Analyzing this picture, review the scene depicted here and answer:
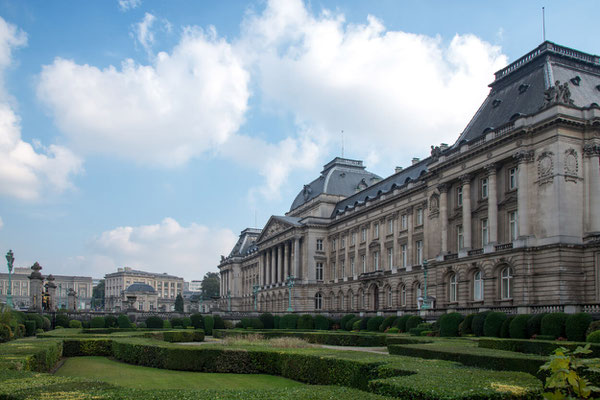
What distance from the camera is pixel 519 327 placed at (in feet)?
114

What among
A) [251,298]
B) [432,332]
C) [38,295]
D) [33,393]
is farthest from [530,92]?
[251,298]

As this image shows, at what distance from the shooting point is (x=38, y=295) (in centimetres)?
5816

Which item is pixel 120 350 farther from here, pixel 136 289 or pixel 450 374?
pixel 136 289

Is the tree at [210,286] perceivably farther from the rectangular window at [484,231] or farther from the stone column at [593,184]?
the stone column at [593,184]

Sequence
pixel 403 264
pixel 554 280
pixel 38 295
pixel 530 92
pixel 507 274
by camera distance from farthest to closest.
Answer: pixel 403 264 → pixel 38 295 → pixel 530 92 → pixel 507 274 → pixel 554 280

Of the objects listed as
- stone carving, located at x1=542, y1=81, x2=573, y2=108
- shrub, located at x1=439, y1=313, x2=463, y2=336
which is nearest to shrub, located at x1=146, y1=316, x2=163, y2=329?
shrub, located at x1=439, y1=313, x2=463, y2=336

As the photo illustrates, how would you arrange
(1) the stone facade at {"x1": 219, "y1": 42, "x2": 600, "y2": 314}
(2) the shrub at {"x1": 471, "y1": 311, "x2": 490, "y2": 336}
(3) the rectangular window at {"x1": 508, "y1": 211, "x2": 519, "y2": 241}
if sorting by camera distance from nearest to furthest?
(2) the shrub at {"x1": 471, "y1": 311, "x2": 490, "y2": 336}
(1) the stone facade at {"x1": 219, "y1": 42, "x2": 600, "y2": 314}
(3) the rectangular window at {"x1": 508, "y1": 211, "x2": 519, "y2": 241}

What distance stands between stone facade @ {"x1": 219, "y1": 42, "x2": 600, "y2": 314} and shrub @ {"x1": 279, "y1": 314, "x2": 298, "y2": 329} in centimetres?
1109

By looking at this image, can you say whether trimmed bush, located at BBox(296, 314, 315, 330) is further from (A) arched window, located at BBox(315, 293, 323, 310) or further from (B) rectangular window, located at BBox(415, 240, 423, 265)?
(A) arched window, located at BBox(315, 293, 323, 310)

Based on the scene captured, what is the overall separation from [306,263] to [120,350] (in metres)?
62.3

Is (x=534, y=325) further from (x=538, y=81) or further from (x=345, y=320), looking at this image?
(x=345, y=320)

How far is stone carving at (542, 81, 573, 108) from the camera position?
42.5 meters

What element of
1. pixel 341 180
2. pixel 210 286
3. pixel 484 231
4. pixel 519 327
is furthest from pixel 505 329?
pixel 210 286

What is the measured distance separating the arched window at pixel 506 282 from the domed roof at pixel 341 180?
49256 mm
